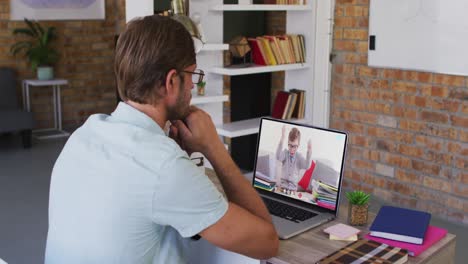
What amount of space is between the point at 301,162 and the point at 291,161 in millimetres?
43

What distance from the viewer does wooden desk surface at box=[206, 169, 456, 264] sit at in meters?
1.68

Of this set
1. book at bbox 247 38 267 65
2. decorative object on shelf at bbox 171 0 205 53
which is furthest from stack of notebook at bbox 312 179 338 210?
book at bbox 247 38 267 65

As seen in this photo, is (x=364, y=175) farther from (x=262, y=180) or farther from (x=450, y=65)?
(x=262, y=180)

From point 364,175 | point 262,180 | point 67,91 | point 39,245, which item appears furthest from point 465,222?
point 67,91

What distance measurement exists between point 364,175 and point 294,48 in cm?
114

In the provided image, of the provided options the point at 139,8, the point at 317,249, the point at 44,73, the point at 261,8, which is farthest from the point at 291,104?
the point at 44,73

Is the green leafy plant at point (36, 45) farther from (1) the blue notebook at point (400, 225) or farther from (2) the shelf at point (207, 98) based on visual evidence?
(1) the blue notebook at point (400, 225)

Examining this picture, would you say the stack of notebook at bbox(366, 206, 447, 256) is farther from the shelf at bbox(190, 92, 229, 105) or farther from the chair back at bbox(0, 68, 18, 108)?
the chair back at bbox(0, 68, 18, 108)

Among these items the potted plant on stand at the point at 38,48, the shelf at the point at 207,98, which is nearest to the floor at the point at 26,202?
the potted plant on stand at the point at 38,48

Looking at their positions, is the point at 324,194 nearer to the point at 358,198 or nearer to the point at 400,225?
the point at 358,198

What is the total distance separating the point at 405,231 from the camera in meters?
1.82

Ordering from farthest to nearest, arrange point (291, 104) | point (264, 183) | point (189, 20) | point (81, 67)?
1. point (81, 67)
2. point (291, 104)
3. point (189, 20)
4. point (264, 183)

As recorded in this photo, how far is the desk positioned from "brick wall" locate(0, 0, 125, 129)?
95 mm

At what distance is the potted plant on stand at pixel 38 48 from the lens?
6715 mm
